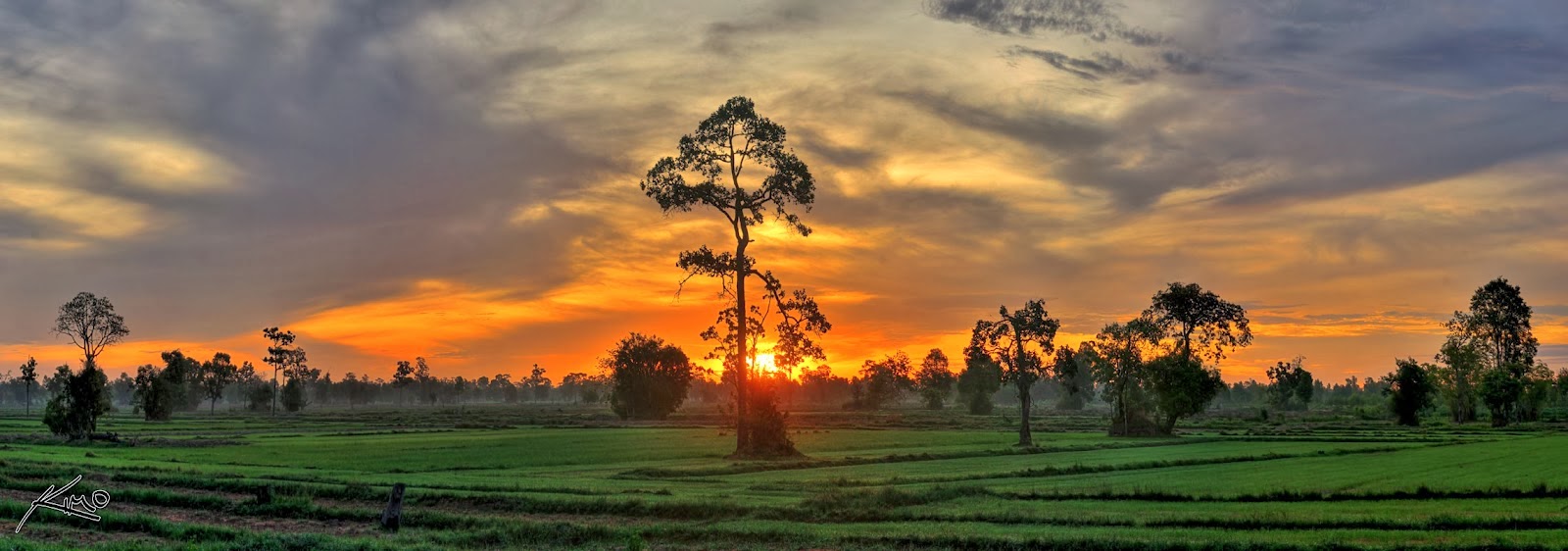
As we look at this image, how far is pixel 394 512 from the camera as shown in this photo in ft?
106

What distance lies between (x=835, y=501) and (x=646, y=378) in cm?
14645

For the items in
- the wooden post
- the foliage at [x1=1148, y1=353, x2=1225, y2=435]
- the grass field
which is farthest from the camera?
the foliage at [x1=1148, y1=353, x2=1225, y2=435]

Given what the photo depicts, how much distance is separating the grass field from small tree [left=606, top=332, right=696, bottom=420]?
111854mm

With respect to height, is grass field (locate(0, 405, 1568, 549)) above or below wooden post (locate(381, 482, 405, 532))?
below

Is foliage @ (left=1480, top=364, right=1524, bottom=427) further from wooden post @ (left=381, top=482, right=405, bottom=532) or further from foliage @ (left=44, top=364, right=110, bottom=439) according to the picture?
foliage @ (left=44, top=364, right=110, bottom=439)

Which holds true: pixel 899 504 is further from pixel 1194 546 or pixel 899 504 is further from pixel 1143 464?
pixel 1143 464

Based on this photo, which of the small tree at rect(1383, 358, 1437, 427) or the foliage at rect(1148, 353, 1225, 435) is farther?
the small tree at rect(1383, 358, 1437, 427)

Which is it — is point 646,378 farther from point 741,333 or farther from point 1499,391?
point 1499,391

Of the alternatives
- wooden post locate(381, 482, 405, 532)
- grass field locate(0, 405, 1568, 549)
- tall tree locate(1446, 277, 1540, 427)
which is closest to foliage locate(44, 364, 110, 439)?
grass field locate(0, 405, 1568, 549)

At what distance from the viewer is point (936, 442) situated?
8931cm

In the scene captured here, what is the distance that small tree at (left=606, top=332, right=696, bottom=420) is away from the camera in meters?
179

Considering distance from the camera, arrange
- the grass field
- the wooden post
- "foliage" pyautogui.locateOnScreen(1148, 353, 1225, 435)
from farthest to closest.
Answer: "foliage" pyautogui.locateOnScreen(1148, 353, 1225, 435), the wooden post, the grass field

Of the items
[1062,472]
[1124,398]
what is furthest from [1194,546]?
[1124,398]

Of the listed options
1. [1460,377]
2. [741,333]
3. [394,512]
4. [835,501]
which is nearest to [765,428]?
[741,333]
